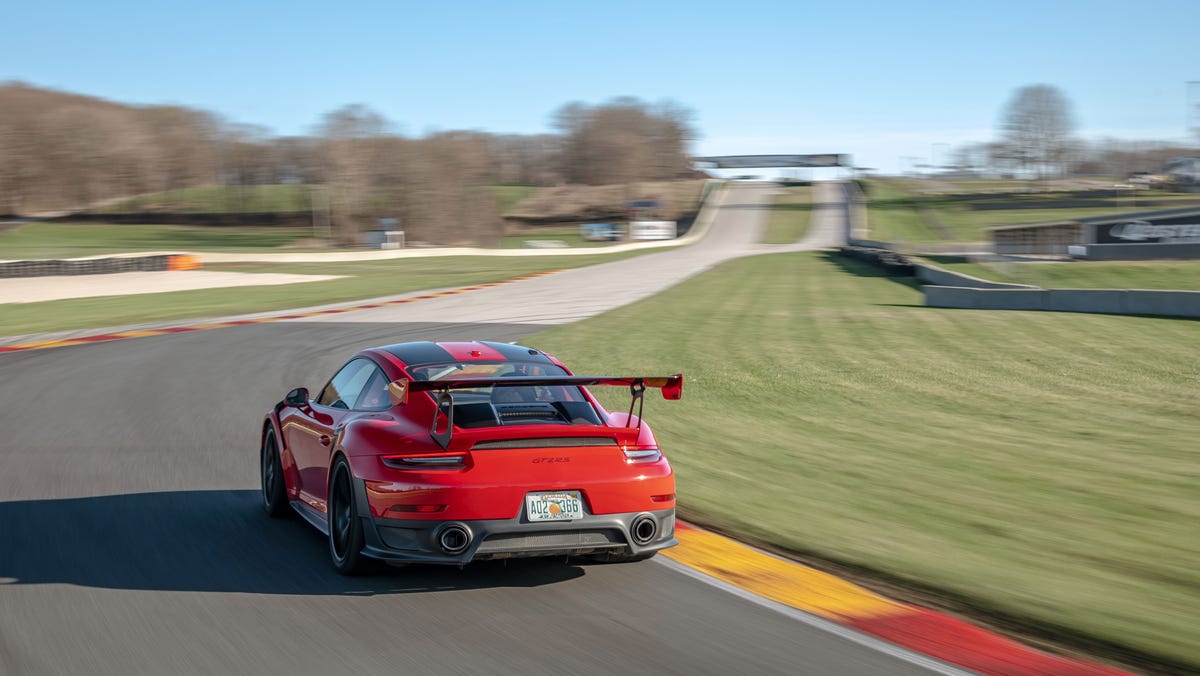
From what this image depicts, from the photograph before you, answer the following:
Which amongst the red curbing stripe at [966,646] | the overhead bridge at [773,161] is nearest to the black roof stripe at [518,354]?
the red curbing stripe at [966,646]

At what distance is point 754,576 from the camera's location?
6.35 metres

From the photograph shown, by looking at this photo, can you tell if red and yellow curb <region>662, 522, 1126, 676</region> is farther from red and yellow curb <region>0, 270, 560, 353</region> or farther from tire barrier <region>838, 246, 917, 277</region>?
tire barrier <region>838, 246, 917, 277</region>

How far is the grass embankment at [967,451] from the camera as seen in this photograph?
6.19m

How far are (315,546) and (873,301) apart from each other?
23.0m

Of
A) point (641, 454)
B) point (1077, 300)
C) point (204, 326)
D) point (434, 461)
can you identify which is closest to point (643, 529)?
point (641, 454)

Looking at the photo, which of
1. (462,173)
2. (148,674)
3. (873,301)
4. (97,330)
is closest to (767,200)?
(462,173)

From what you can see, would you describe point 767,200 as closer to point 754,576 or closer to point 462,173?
point 462,173

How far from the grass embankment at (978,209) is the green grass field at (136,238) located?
4792cm

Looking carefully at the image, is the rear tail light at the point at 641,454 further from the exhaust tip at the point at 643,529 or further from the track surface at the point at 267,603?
the track surface at the point at 267,603

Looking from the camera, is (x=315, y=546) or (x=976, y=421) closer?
(x=315, y=546)

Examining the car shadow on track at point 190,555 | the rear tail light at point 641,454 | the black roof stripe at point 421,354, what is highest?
the black roof stripe at point 421,354

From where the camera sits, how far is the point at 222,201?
121m

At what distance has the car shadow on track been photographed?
599 centimetres

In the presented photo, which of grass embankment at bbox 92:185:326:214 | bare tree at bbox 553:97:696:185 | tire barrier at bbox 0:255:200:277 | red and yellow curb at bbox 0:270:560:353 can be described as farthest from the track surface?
bare tree at bbox 553:97:696:185
